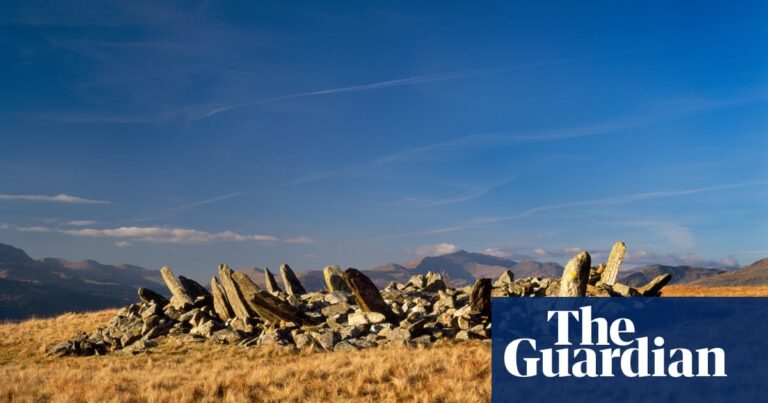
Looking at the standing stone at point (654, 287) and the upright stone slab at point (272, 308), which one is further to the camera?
the standing stone at point (654, 287)

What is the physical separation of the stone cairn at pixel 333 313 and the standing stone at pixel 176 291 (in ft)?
0.22

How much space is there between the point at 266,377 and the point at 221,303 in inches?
513

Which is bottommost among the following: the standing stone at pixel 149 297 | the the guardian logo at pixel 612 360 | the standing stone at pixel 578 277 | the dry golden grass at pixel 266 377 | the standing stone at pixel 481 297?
the dry golden grass at pixel 266 377

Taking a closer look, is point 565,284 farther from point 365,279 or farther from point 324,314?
point 324,314

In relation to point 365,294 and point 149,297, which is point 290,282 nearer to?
point 149,297

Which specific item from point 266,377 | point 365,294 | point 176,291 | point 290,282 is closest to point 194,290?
point 176,291

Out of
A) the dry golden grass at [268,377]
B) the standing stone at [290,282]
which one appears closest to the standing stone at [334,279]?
the standing stone at [290,282]

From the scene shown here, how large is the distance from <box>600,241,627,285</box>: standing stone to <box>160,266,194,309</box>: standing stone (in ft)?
67.0

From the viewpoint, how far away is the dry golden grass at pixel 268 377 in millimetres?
15734

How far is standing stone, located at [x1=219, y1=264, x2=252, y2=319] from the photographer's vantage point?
27.9 m

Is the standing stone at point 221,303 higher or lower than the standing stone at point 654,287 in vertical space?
lower

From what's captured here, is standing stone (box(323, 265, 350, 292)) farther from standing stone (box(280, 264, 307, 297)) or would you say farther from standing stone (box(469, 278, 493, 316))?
standing stone (box(469, 278, 493, 316))

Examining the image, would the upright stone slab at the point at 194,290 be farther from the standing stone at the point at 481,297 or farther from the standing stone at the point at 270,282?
the standing stone at the point at 481,297

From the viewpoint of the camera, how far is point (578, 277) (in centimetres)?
2586
